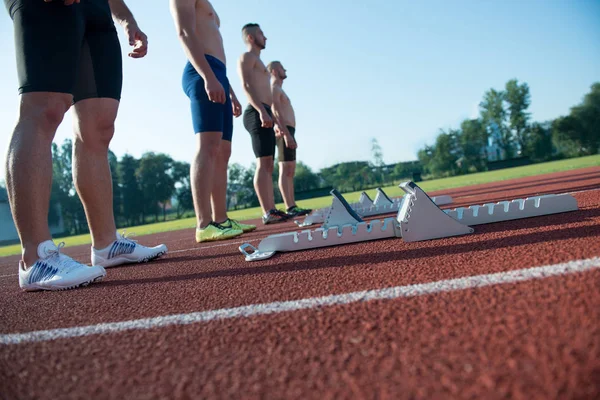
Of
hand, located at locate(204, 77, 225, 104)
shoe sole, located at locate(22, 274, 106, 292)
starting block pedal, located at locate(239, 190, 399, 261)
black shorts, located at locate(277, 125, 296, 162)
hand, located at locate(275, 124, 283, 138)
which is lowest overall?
shoe sole, located at locate(22, 274, 106, 292)

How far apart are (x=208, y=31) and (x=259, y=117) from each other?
6.14 feet

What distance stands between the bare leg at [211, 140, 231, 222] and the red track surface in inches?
101

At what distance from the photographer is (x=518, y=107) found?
5444 centimetres

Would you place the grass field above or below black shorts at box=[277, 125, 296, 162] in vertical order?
below

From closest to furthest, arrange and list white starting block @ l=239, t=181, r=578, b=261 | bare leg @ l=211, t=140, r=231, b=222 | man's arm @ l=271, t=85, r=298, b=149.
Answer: white starting block @ l=239, t=181, r=578, b=261
bare leg @ l=211, t=140, r=231, b=222
man's arm @ l=271, t=85, r=298, b=149

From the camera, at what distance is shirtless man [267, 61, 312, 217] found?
6289 millimetres

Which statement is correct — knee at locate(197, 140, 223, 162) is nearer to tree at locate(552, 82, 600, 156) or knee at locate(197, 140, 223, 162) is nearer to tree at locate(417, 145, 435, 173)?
tree at locate(552, 82, 600, 156)

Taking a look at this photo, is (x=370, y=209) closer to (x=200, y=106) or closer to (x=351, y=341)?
(x=200, y=106)

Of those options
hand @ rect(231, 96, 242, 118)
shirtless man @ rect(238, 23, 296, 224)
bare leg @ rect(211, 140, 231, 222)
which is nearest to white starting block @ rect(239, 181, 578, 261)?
bare leg @ rect(211, 140, 231, 222)

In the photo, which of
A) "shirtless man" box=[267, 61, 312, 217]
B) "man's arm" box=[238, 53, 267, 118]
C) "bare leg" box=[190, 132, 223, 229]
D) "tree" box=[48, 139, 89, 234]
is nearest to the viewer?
"bare leg" box=[190, 132, 223, 229]

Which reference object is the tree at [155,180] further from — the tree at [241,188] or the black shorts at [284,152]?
Answer: the black shorts at [284,152]

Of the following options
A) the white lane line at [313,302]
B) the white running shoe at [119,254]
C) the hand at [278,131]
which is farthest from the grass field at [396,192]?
the white lane line at [313,302]

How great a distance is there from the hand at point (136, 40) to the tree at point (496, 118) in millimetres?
59764

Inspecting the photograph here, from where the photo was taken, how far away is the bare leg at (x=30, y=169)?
1867 millimetres
